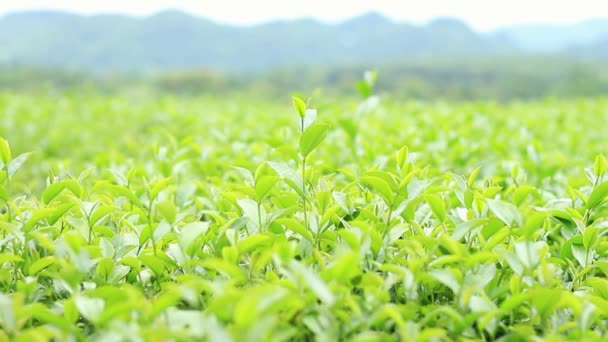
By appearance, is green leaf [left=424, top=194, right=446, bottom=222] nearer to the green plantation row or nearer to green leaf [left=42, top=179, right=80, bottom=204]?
the green plantation row

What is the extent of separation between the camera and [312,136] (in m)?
1.27

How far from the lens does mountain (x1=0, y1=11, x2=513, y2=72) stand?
119 metres

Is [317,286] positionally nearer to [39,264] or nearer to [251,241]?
[251,241]

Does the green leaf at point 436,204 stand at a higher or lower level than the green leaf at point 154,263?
higher

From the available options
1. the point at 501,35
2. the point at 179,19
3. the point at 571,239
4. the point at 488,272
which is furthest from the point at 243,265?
the point at 501,35

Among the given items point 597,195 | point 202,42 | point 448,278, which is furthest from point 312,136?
point 202,42

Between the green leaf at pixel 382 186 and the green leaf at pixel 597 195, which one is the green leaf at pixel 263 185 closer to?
the green leaf at pixel 382 186

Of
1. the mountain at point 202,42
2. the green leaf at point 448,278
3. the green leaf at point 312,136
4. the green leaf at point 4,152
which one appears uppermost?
the green leaf at point 312,136

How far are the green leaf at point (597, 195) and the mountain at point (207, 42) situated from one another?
116452 mm

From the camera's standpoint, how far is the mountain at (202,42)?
391 ft

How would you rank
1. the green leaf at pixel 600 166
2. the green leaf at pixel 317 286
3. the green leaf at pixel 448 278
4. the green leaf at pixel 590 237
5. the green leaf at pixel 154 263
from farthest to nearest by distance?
1. the green leaf at pixel 600 166
2. the green leaf at pixel 590 237
3. the green leaf at pixel 154 263
4. the green leaf at pixel 448 278
5. the green leaf at pixel 317 286

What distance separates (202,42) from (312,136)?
13295cm

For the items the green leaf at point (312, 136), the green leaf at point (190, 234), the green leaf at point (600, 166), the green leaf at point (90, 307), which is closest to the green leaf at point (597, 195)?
the green leaf at point (600, 166)

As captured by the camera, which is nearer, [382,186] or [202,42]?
[382,186]
